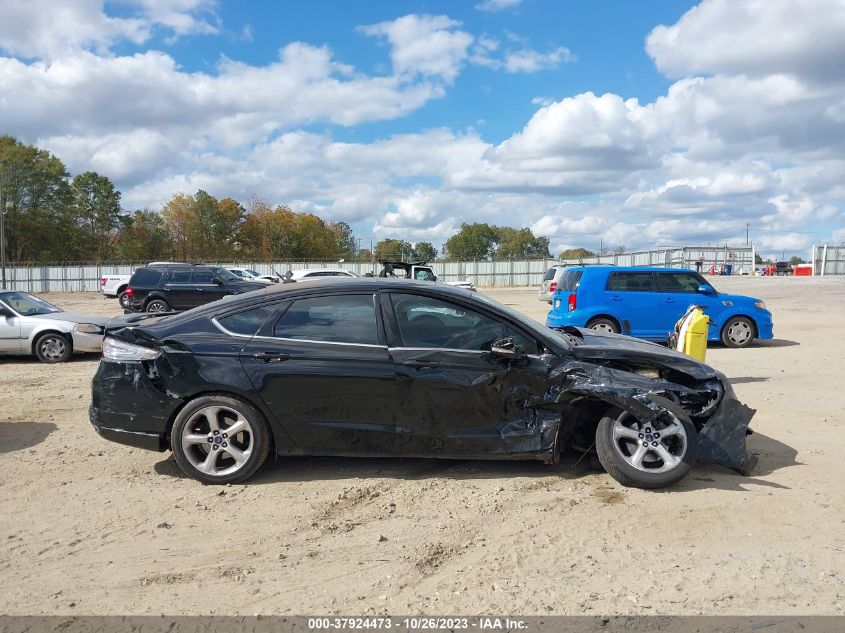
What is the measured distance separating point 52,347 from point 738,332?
40.1 feet

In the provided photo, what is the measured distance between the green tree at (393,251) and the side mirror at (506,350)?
47.3 metres

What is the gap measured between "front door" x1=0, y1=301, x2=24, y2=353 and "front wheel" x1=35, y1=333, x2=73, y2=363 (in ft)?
1.01

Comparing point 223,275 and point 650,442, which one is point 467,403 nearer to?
point 650,442

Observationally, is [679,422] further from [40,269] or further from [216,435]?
[40,269]

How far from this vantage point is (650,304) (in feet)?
41.9

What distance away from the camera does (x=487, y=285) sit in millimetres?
49562

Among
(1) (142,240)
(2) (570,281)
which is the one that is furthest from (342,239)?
(2) (570,281)

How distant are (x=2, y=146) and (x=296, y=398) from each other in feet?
241

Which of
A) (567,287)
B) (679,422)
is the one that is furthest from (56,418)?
(567,287)

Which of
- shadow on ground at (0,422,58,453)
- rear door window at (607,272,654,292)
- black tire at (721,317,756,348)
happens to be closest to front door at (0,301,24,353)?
shadow on ground at (0,422,58,453)

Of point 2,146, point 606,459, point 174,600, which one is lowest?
point 174,600

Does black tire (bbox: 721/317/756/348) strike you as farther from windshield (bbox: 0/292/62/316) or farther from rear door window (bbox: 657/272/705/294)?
windshield (bbox: 0/292/62/316)

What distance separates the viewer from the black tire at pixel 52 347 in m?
11.0

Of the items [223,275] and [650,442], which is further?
[223,275]
